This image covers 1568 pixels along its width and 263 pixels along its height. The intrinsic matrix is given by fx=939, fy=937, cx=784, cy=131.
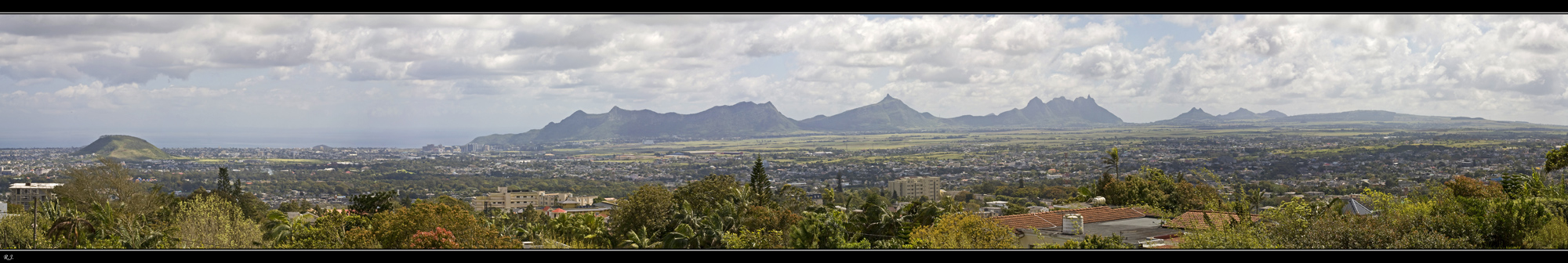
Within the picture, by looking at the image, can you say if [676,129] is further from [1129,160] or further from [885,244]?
[885,244]

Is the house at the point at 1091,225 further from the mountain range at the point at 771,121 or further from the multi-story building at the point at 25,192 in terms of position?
the mountain range at the point at 771,121

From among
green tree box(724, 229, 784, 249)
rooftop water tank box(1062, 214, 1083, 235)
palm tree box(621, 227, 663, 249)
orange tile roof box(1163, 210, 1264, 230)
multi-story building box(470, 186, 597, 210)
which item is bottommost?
multi-story building box(470, 186, 597, 210)

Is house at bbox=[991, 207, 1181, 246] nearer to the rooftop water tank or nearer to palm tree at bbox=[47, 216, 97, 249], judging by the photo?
the rooftop water tank

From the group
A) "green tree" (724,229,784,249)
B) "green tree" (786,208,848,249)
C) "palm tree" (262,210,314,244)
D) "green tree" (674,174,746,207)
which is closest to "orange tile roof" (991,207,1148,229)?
"green tree" (786,208,848,249)

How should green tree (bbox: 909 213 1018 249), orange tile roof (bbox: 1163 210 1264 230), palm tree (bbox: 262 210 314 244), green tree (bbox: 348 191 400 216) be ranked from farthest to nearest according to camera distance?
green tree (bbox: 348 191 400 216)
palm tree (bbox: 262 210 314 244)
green tree (bbox: 909 213 1018 249)
orange tile roof (bbox: 1163 210 1264 230)

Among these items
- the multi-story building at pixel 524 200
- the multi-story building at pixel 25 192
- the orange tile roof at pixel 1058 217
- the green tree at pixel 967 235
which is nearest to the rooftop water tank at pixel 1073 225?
the orange tile roof at pixel 1058 217

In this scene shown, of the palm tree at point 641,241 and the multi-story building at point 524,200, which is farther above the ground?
the palm tree at point 641,241

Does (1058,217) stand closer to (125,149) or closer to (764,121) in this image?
(125,149)
